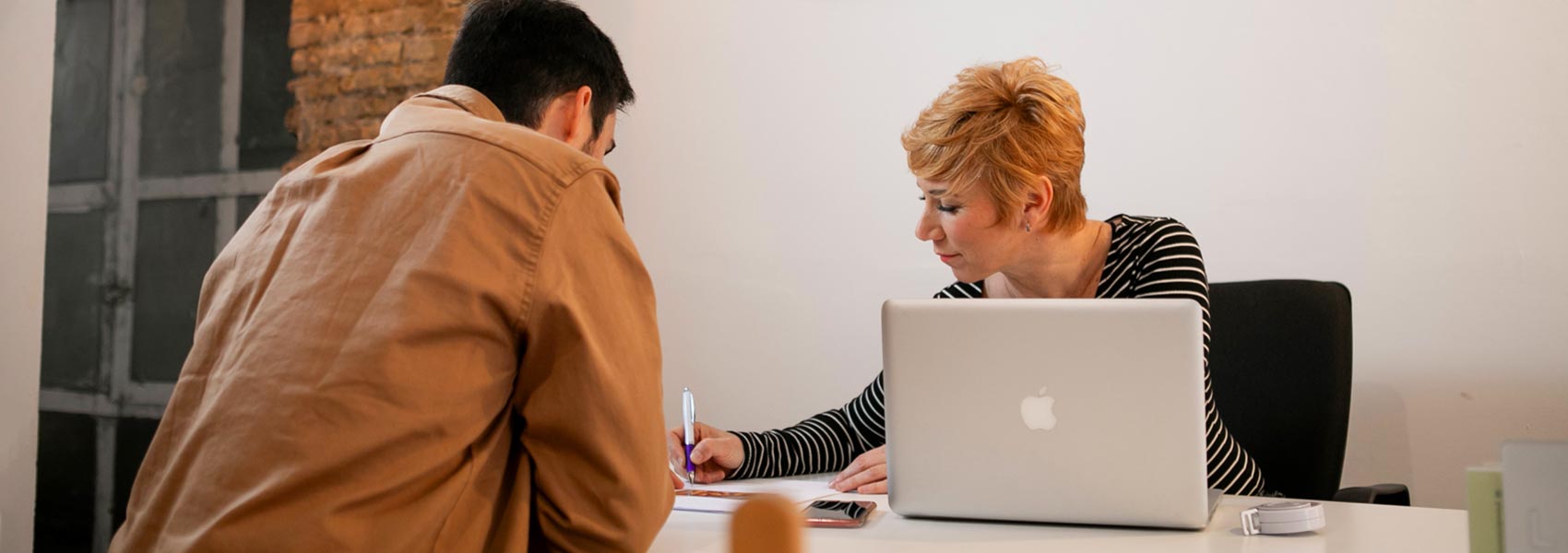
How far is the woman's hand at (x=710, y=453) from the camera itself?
191 cm

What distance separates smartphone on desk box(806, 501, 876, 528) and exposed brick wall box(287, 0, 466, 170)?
266cm

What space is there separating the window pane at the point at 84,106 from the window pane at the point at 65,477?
0.85 metres

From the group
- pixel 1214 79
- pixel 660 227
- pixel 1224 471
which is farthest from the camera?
pixel 660 227

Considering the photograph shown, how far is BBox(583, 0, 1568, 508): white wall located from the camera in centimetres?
260

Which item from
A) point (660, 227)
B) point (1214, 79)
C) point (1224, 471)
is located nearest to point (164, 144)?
point (660, 227)

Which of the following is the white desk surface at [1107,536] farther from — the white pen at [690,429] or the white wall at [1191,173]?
the white wall at [1191,173]

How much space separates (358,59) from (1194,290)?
2933mm

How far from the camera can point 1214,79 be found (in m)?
2.87

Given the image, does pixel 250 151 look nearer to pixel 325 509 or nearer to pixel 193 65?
pixel 193 65

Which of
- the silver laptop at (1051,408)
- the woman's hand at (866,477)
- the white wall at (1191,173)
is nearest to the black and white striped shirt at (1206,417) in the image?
the woman's hand at (866,477)

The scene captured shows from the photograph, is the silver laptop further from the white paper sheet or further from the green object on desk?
the green object on desk

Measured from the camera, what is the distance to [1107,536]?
1.38 metres

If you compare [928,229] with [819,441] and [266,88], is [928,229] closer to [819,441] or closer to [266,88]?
[819,441]

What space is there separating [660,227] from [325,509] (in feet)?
8.51
